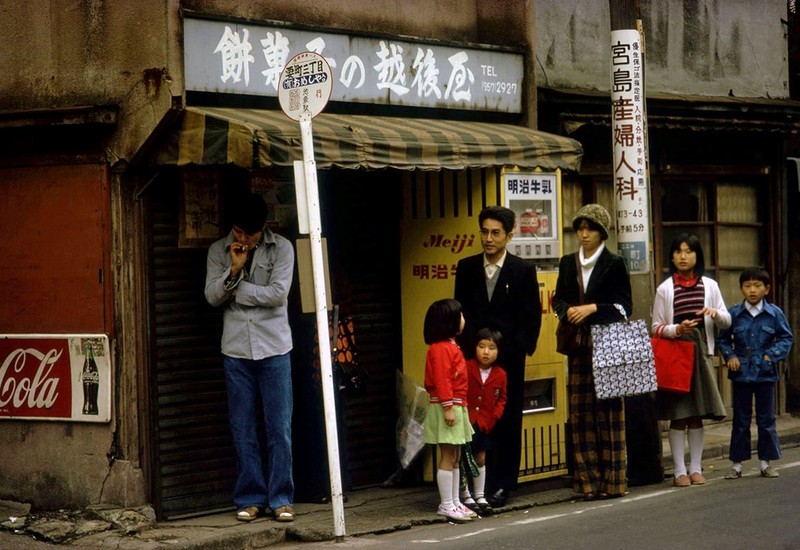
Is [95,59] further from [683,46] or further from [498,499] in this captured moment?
[683,46]

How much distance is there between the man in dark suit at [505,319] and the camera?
32.4 ft

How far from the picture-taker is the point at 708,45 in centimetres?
1467

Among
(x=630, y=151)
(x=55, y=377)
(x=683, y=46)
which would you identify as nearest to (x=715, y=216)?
(x=683, y=46)

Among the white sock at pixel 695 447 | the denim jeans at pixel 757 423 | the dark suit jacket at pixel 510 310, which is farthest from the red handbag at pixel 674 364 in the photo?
the dark suit jacket at pixel 510 310

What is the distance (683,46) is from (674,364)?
16.5 feet

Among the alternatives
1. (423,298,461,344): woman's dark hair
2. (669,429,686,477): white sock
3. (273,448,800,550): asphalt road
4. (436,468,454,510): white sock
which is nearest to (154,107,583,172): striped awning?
(423,298,461,344): woman's dark hair

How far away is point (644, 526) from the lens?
8695 millimetres

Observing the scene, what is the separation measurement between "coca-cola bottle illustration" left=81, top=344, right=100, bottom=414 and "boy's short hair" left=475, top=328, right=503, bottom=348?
2750mm

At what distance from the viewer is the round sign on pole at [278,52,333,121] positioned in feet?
27.9

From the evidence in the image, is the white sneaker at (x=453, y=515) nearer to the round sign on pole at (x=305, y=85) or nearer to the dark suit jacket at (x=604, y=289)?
the dark suit jacket at (x=604, y=289)

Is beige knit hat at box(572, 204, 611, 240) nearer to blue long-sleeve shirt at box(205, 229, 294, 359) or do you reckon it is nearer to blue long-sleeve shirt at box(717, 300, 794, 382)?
blue long-sleeve shirt at box(717, 300, 794, 382)

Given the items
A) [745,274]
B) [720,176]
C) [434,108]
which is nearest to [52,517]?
[434,108]

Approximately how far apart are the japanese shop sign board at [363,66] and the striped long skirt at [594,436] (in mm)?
2493

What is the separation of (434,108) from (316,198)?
2630mm
